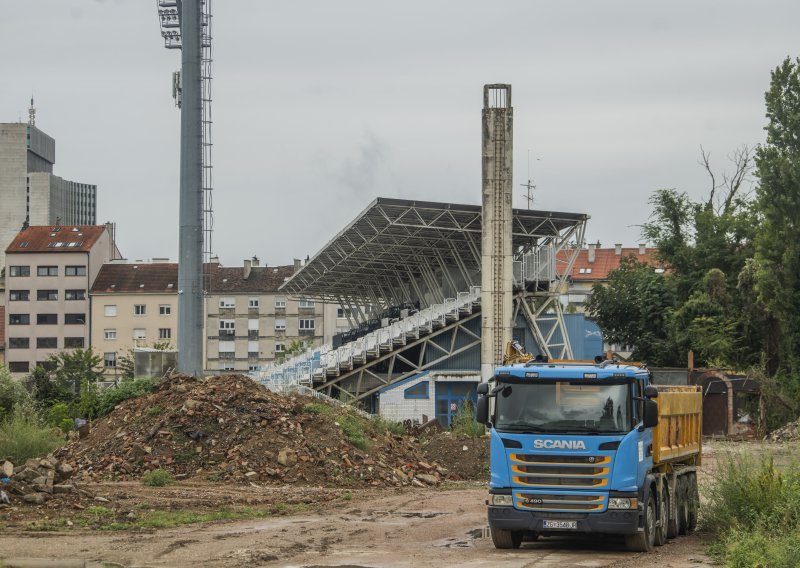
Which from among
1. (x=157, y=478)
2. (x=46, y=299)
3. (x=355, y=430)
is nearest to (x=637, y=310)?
(x=355, y=430)

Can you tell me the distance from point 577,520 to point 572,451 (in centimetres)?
96

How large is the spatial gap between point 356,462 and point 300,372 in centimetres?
3100

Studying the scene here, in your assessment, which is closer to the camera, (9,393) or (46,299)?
(9,393)

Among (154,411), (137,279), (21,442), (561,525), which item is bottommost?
(561,525)

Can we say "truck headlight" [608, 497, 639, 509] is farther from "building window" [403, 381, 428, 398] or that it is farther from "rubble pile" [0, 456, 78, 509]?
"building window" [403, 381, 428, 398]

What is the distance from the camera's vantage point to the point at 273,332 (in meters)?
127

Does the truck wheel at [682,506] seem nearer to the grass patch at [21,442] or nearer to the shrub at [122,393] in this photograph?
the grass patch at [21,442]

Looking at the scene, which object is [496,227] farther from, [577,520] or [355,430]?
[577,520]

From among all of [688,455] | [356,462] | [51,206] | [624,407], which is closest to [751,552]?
[624,407]

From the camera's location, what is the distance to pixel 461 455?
122ft

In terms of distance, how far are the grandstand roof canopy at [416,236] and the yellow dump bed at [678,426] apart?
3423 cm

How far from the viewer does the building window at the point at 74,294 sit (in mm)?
124125

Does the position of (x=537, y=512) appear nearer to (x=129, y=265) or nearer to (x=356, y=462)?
(x=356, y=462)

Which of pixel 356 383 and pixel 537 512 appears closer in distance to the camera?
pixel 537 512
